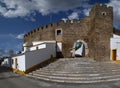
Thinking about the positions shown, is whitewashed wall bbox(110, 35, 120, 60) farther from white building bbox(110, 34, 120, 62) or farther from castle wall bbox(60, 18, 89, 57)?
castle wall bbox(60, 18, 89, 57)

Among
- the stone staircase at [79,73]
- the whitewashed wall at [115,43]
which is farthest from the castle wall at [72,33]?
the stone staircase at [79,73]

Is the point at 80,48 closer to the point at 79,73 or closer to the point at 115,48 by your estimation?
the point at 115,48

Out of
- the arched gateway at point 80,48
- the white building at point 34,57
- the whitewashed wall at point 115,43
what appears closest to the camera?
the white building at point 34,57

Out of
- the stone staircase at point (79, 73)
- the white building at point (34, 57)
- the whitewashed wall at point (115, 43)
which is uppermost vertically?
the whitewashed wall at point (115, 43)

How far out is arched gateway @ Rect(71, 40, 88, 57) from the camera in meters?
27.2

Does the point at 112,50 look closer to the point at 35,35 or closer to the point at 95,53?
the point at 95,53

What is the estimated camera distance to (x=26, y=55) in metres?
22.2

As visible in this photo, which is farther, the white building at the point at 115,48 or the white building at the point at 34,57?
the white building at the point at 115,48

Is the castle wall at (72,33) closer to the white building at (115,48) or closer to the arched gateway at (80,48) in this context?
the arched gateway at (80,48)

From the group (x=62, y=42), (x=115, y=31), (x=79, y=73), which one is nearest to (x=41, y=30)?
(x=62, y=42)

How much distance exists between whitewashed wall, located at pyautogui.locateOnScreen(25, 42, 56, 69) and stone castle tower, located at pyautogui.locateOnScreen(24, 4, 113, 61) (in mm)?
1453

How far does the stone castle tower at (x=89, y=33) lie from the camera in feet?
81.5

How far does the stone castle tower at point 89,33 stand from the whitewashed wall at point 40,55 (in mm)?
1453

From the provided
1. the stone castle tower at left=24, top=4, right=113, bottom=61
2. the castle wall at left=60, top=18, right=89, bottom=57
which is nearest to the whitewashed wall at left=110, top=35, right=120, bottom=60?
the stone castle tower at left=24, top=4, right=113, bottom=61
